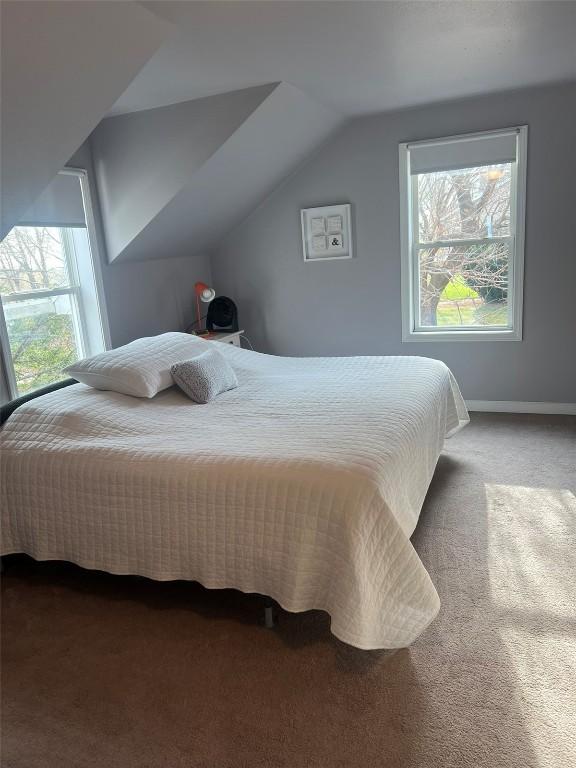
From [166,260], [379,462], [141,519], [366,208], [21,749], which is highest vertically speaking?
[366,208]

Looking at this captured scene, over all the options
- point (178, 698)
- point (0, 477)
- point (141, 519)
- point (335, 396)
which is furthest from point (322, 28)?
point (178, 698)

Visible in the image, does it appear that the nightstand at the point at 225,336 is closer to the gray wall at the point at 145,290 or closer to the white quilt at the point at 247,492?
the gray wall at the point at 145,290

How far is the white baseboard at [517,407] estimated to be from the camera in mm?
4176

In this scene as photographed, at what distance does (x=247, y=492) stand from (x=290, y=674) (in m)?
0.62

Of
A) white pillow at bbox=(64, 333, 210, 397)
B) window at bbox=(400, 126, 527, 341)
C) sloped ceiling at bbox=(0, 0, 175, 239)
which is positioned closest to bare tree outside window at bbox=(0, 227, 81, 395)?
white pillow at bbox=(64, 333, 210, 397)

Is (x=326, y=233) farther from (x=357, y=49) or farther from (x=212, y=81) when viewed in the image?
(x=357, y=49)

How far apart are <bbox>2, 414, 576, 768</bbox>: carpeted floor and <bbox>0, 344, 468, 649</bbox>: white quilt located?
185 mm

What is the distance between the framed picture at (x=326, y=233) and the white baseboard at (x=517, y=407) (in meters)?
1.55

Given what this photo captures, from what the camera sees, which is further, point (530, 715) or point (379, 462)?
point (379, 462)

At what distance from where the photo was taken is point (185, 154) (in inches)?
137

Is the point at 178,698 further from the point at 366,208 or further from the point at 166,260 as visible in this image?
the point at 366,208

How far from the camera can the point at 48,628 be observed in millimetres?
2215

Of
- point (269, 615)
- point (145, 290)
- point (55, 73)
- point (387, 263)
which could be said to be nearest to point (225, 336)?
point (145, 290)

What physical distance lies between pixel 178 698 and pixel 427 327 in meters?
3.39
